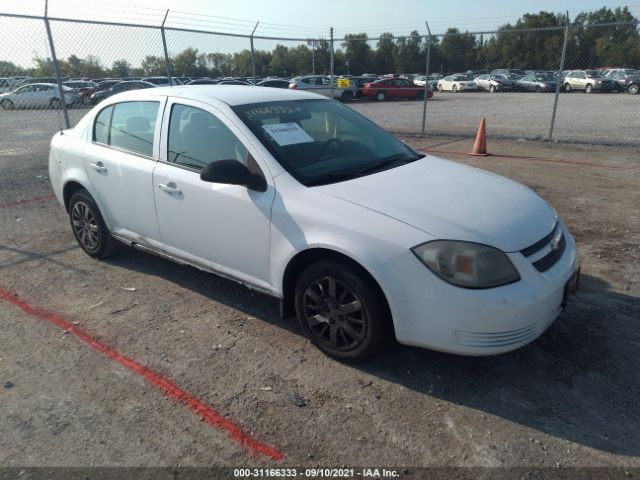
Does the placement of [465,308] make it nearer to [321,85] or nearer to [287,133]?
[287,133]

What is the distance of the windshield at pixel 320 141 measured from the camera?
3340 millimetres

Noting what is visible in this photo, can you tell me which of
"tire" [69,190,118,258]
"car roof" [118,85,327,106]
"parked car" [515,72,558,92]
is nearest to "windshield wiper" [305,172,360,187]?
"car roof" [118,85,327,106]

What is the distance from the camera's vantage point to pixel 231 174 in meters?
3.14

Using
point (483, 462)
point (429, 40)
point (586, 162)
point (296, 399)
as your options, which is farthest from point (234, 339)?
point (429, 40)

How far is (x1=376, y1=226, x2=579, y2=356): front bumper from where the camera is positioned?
2637 millimetres

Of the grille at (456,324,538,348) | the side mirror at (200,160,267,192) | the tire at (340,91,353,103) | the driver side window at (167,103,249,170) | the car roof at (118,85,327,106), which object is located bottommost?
the tire at (340,91,353,103)

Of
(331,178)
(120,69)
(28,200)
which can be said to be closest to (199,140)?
(331,178)

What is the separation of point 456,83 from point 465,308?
138 ft

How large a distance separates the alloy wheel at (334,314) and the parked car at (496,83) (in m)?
38.1

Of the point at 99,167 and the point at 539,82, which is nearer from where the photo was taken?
the point at 99,167

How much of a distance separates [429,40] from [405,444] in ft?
38.9

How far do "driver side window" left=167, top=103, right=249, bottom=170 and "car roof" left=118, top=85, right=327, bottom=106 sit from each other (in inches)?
5.2

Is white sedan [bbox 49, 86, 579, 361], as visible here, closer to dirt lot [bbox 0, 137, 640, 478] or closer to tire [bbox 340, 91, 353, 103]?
dirt lot [bbox 0, 137, 640, 478]

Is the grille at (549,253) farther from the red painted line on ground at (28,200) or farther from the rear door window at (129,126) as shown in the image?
the red painted line on ground at (28,200)
